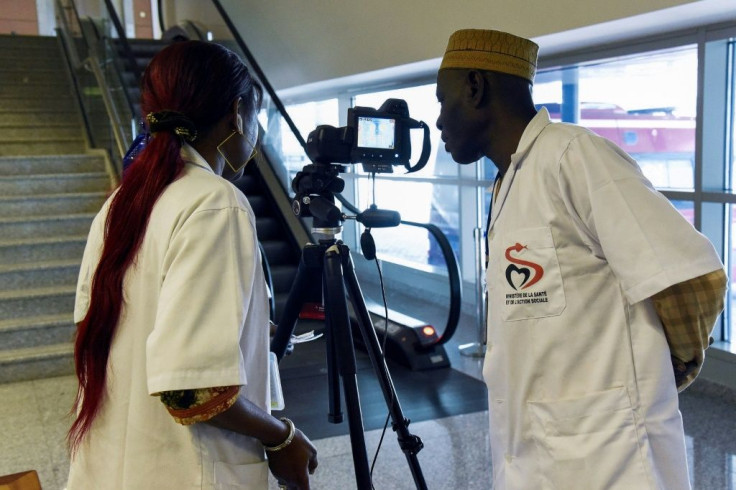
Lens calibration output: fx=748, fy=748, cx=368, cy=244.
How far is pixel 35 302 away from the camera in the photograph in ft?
16.4

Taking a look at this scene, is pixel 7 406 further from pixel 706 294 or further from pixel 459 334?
pixel 706 294

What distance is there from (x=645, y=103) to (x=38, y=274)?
14.0 feet

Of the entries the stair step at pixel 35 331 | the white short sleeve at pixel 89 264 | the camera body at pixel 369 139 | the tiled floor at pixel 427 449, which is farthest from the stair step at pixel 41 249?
the white short sleeve at pixel 89 264

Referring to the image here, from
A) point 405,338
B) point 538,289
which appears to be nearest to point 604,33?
point 405,338

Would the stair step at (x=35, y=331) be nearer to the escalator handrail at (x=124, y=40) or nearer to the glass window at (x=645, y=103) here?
the escalator handrail at (x=124, y=40)

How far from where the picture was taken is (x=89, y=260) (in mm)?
1282

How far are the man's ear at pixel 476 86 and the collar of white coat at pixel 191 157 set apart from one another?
1.78ft

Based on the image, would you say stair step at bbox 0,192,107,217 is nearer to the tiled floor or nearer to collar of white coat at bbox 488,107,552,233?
the tiled floor

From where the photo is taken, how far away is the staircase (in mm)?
4797

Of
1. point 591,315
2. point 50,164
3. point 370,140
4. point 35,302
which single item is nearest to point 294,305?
point 370,140

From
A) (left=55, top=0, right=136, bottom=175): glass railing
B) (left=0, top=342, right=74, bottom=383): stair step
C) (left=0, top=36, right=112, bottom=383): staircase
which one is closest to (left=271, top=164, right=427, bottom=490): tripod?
(left=0, top=36, right=112, bottom=383): staircase

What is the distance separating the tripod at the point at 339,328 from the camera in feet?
7.13

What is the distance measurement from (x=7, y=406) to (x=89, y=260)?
10.9ft

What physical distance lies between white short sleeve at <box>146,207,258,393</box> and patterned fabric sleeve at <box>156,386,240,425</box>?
2cm
